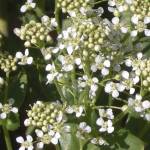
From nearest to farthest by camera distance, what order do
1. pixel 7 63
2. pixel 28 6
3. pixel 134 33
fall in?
pixel 7 63 < pixel 134 33 < pixel 28 6

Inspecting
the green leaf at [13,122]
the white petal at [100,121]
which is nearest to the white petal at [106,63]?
the white petal at [100,121]

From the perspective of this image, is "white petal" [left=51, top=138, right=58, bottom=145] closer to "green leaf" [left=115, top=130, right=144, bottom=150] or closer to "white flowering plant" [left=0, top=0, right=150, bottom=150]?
"white flowering plant" [left=0, top=0, right=150, bottom=150]

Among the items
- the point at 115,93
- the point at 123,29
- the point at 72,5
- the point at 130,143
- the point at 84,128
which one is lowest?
the point at 130,143

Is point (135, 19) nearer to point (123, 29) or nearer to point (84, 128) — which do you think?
point (123, 29)

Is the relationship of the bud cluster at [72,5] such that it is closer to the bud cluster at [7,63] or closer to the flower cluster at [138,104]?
the bud cluster at [7,63]

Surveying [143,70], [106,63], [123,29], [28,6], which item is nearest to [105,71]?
[106,63]

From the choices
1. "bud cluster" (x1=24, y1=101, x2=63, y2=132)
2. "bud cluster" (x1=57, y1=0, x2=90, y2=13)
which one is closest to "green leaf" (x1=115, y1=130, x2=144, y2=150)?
"bud cluster" (x1=24, y1=101, x2=63, y2=132)

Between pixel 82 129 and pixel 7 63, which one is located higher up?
pixel 7 63

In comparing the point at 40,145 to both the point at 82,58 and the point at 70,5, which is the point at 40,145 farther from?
the point at 70,5
